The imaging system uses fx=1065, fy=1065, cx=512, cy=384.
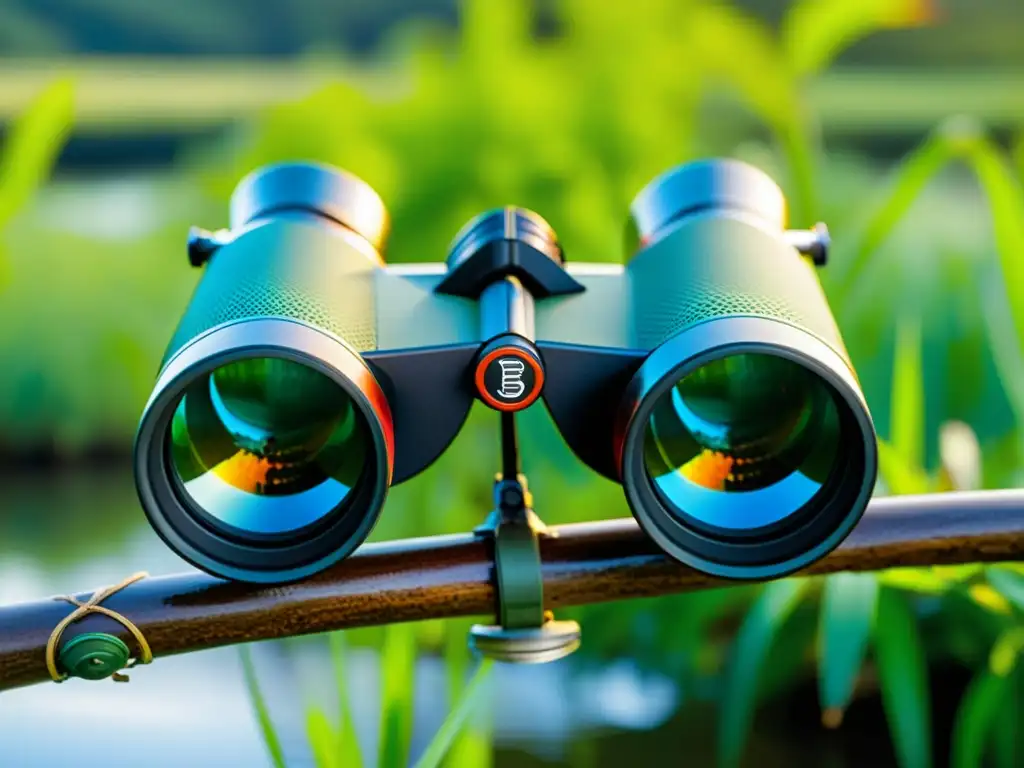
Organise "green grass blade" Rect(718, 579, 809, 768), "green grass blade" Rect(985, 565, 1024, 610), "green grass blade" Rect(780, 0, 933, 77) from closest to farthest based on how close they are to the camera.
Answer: "green grass blade" Rect(985, 565, 1024, 610)
"green grass blade" Rect(718, 579, 809, 768)
"green grass blade" Rect(780, 0, 933, 77)

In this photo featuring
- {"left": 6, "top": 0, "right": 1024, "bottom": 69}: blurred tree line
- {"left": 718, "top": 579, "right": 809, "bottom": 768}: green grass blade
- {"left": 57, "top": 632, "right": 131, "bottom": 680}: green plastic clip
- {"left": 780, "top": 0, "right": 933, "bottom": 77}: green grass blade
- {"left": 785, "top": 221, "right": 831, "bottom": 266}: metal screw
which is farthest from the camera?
{"left": 6, "top": 0, "right": 1024, "bottom": 69}: blurred tree line

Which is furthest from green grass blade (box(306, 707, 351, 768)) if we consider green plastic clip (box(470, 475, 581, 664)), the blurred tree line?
the blurred tree line

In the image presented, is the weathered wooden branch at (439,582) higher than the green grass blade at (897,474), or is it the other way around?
the green grass blade at (897,474)

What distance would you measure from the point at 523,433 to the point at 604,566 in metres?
0.51

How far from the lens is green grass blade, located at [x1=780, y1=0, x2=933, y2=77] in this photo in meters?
0.86

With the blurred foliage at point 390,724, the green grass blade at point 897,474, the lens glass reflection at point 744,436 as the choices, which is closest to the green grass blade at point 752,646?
the green grass blade at point 897,474

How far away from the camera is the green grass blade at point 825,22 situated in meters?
0.86

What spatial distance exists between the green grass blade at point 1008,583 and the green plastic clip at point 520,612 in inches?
13.1

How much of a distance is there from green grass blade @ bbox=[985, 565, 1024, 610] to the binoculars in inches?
10.5

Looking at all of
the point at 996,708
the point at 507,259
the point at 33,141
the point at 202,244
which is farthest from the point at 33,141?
the point at 996,708

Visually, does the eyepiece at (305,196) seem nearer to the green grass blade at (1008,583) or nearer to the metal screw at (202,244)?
the metal screw at (202,244)

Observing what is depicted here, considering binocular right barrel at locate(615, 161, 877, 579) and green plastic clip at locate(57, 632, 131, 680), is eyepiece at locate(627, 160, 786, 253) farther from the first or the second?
green plastic clip at locate(57, 632, 131, 680)

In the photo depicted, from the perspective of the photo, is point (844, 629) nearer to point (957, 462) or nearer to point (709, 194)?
point (957, 462)

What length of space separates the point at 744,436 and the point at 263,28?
379 cm
